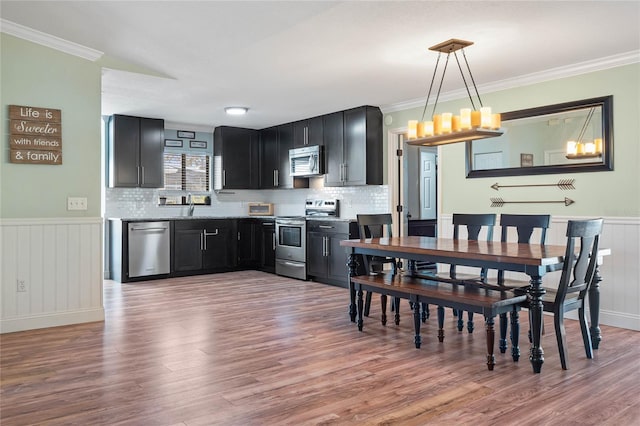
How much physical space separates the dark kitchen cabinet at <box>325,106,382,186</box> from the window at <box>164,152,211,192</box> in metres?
2.46

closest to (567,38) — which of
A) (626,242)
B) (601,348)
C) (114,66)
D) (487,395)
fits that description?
(626,242)

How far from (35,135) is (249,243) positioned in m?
4.11

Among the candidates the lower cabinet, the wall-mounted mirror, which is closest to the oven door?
the lower cabinet

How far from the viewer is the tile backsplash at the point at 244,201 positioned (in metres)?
6.78

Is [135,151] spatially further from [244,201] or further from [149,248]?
[244,201]

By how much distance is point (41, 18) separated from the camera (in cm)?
361

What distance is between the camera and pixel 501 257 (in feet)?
10.2

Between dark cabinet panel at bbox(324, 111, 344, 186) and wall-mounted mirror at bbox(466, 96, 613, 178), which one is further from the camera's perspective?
dark cabinet panel at bbox(324, 111, 344, 186)

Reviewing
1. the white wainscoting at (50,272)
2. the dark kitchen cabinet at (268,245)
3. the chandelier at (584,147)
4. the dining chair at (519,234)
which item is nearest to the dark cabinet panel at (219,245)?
the dark kitchen cabinet at (268,245)

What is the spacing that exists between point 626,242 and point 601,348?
1131 millimetres

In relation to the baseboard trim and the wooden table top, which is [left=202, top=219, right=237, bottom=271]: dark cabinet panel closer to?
A: the baseboard trim

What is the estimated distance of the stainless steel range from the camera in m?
6.84

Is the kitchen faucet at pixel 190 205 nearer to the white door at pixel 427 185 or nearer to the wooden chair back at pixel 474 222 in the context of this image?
the white door at pixel 427 185

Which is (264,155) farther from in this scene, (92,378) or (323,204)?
(92,378)
